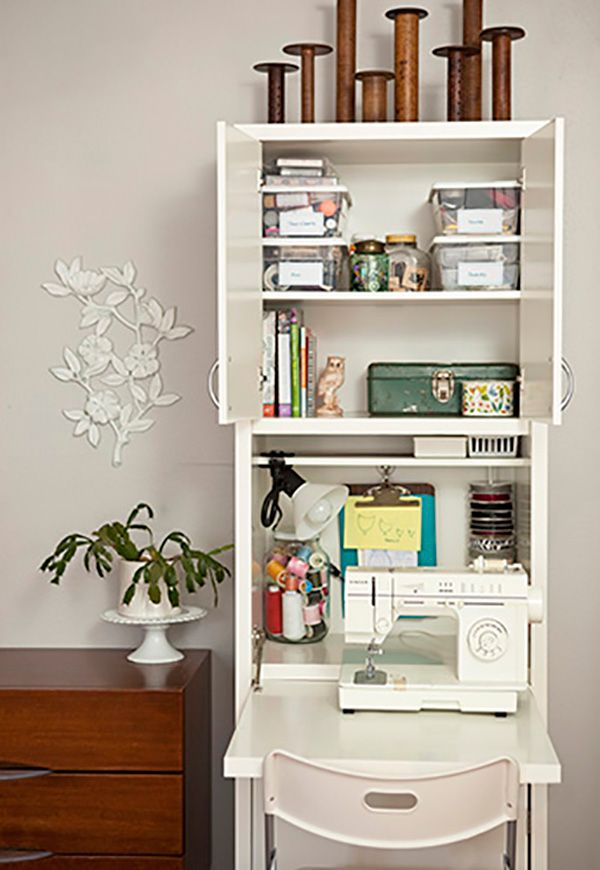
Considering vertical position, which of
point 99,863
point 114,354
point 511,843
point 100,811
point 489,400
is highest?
point 114,354

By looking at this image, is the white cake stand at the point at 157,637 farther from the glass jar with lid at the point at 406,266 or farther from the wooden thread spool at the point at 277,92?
the wooden thread spool at the point at 277,92

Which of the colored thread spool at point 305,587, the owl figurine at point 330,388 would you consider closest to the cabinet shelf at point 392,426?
the owl figurine at point 330,388

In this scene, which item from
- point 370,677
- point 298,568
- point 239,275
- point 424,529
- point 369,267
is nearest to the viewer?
point 239,275

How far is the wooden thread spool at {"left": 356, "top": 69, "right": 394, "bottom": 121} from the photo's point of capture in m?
2.86

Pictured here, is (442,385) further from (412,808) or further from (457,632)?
(412,808)

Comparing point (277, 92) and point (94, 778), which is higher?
point (277, 92)

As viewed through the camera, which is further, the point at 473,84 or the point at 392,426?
the point at 473,84

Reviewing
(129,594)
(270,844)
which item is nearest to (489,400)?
(129,594)

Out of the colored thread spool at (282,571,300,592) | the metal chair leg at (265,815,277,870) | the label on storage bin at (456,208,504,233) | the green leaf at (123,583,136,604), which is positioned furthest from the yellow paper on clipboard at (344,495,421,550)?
the metal chair leg at (265,815,277,870)

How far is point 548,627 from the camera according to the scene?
316 cm

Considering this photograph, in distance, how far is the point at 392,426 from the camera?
2.79m

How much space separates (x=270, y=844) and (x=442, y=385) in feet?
3.54

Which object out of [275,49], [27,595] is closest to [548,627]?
[27,595]

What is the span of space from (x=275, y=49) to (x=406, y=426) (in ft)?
3.44
